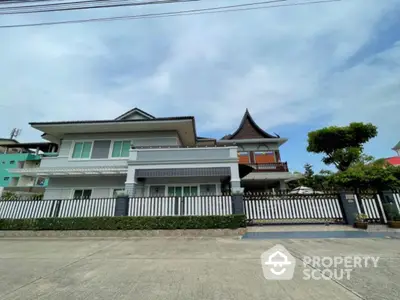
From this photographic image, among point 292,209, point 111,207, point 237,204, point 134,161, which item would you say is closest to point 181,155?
point 134,161

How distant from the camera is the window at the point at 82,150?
13.5 metres

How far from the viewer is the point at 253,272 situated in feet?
11.1

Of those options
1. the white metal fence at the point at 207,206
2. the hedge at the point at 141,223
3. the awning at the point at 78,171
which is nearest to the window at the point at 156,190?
the awning at the point at 78,171

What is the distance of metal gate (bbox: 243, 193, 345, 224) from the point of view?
927 cm

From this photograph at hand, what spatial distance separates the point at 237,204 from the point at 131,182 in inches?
234

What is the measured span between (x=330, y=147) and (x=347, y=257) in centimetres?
2209

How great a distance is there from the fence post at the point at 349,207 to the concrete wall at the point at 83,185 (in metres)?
12.4

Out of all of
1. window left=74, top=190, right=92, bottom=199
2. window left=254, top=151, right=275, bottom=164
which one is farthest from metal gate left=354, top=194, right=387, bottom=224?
window left=74, top=190, right=92, bottom=199

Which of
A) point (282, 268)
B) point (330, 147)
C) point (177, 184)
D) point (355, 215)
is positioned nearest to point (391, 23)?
point (355, 215)

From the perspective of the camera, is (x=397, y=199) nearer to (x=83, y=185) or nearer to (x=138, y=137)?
(x=138, y=137)

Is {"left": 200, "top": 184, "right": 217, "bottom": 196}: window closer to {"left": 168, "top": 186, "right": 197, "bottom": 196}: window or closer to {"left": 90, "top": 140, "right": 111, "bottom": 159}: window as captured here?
{"left": 168, "top": 186, "right": 197, "bottom": 196}: window

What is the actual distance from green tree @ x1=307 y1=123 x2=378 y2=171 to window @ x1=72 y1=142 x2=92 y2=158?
23.4m

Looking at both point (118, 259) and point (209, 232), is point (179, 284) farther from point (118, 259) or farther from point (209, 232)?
point (209, 232)

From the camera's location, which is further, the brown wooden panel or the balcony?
the brown wooden panel
